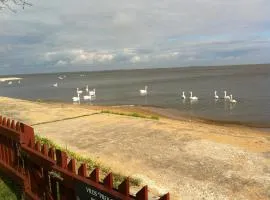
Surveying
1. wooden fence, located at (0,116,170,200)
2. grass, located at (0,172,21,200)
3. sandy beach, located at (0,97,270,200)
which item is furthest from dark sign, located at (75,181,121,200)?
grass, located at (0,172,21,200)

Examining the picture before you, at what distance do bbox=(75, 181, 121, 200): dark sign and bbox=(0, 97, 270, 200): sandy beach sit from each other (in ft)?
5.40

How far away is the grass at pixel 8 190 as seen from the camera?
623 cm

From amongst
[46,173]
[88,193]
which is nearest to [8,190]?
[46,173]

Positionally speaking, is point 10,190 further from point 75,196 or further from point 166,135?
point 166,135

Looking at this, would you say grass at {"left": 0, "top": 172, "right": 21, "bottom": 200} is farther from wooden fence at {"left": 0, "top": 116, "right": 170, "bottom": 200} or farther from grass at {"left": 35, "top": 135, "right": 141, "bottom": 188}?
grass at {"left": 35, "top": 135, "right": 141, "bottom": 188}

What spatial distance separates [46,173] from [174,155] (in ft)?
9.07

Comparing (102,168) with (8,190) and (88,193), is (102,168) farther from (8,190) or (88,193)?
(88,193)

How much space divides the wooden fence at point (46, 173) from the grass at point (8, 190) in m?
0.16

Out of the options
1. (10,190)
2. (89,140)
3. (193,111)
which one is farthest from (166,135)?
(193,111)

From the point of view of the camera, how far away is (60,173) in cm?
456

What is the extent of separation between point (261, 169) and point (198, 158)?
108cm

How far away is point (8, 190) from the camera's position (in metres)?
6.48

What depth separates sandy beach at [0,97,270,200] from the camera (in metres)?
5.65

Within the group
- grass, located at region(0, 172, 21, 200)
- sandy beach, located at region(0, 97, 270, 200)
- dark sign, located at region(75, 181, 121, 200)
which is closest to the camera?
dark sign, located at region(75, 181, 121, 200)
